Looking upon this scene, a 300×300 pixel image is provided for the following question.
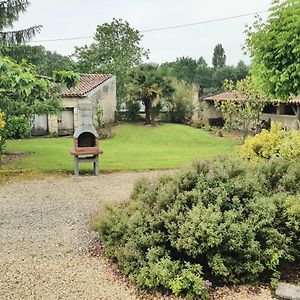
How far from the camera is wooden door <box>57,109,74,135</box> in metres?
24.9

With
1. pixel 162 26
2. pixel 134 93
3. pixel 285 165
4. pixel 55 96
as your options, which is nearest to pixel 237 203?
pixel 285 165

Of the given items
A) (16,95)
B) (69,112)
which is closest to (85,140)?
(16,95)

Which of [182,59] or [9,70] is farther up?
[182,59]

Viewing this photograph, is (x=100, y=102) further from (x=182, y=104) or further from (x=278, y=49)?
(x=278, y=49)

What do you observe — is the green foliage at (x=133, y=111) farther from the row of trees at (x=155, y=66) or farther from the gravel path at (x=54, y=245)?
the gravel path at (x=54, y=245)

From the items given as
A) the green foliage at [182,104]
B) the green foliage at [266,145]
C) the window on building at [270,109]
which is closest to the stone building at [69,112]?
the green foliage at [182,104]

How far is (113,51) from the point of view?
3934 centimetres

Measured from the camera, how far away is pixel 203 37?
23.9 meters

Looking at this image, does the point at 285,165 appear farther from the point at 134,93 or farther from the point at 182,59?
the point at 182,59

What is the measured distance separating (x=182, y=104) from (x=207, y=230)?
2724 centimetres

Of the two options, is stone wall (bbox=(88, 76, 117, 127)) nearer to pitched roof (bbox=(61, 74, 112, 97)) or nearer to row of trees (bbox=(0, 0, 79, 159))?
pitched roof (bbox=(61, 74, 112, 97))

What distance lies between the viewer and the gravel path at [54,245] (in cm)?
497

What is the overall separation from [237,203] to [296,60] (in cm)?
297

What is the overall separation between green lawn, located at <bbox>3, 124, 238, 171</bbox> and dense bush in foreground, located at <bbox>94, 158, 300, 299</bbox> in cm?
747
